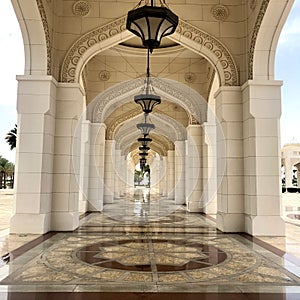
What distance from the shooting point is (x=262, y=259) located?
3.49 m

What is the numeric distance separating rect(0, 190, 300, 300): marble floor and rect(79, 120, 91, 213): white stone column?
3443mm

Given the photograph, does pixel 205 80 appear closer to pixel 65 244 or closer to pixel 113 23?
pixel 113 23

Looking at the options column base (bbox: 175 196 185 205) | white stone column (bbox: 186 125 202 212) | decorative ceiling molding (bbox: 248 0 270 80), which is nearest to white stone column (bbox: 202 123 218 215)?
white stone column (bbox: 186 125 202 212)

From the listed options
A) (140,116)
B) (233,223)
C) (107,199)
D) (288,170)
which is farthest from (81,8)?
(288,170)

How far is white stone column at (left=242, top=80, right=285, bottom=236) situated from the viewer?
5.05 metres

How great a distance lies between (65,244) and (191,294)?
2322 millimetres

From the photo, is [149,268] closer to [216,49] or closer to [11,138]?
[216,49]

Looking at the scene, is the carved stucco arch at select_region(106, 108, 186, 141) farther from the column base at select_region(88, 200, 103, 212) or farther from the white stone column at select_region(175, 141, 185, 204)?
the column base at select_region(88, 200, 103, 212)

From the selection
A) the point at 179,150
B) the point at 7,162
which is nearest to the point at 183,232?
the point at 179,150

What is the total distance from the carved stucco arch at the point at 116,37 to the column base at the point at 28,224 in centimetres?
235

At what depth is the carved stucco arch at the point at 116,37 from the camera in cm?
556

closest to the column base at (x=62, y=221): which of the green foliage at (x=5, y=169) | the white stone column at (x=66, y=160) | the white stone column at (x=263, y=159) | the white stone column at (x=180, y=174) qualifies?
the white stone column at (x=66, y=160)

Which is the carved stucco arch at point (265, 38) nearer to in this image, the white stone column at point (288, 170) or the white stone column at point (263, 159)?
the white stone column at point (263, 159)

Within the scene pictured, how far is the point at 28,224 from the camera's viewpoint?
4.94 m
